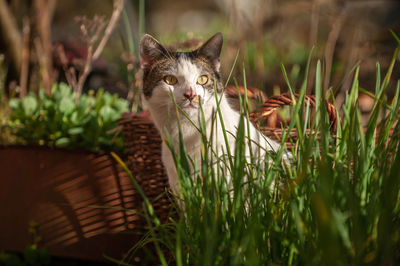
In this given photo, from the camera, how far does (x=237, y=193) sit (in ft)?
1.69

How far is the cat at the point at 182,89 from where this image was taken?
91 cm

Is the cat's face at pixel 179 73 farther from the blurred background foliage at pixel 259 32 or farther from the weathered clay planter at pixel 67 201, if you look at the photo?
the weathered clay planter at pixel 67 201

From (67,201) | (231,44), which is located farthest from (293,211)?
(231,44)

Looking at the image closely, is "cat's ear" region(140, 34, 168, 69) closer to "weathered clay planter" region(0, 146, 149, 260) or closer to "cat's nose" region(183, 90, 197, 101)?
"cat's nose" region(183, 90, 197, 101)

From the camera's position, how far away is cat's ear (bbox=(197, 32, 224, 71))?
3.22 feet

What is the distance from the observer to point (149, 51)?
1016 mm

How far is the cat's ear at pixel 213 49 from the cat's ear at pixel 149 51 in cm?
11

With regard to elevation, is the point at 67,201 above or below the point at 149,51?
below

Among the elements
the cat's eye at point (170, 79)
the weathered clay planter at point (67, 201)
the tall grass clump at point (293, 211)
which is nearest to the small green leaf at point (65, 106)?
the weathered clay planter at point (67, 201)

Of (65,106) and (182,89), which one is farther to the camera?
(65,106)

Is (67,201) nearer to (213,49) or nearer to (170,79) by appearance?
(170,79)

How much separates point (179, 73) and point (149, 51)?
0.39 ft

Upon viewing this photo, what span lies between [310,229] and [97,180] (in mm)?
837

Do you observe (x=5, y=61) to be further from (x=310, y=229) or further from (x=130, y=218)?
(x=310, y=229)
